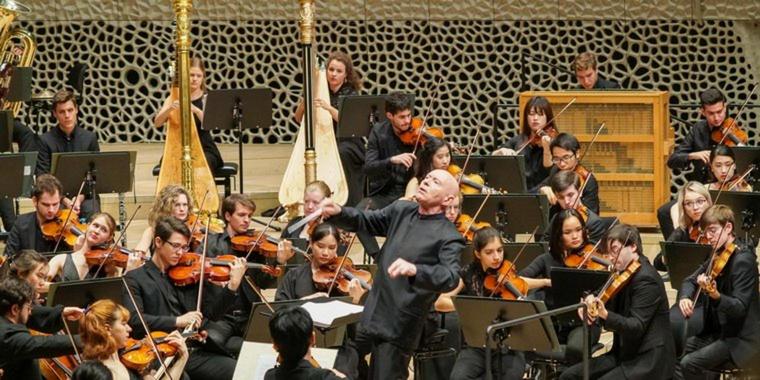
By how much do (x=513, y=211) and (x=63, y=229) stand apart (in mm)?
2371

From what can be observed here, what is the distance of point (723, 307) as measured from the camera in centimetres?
667

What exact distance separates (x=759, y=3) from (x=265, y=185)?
169 inches

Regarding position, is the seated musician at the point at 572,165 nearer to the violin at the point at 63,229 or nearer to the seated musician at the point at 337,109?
the seated musician at the point at 337,109

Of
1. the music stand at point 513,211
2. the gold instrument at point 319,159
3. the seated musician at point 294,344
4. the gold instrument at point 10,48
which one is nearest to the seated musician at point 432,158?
the music stand at point 513,211

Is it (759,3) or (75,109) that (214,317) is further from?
(759,3)

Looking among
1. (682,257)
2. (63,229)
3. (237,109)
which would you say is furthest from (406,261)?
(237,109)

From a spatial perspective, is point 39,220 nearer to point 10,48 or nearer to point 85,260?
point 85,260

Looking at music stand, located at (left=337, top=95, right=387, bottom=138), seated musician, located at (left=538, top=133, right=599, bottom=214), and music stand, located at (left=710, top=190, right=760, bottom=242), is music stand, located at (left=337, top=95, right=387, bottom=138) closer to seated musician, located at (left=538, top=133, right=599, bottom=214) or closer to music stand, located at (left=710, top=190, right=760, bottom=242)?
seated musician, located at (left=538, top=133, right=599, bottom=214)

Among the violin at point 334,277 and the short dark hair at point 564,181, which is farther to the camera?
the short dark hair at point 564,181

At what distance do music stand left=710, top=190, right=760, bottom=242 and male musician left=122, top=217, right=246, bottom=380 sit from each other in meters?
2.77

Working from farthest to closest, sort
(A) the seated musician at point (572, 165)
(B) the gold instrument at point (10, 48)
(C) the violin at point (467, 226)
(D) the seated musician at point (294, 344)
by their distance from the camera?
1. (B) the gold instrument at point (10, 48)
2. (A) the seated musician at point (572, 165)
3. (C) the violin at point (467, 226)
4. (D) the seated musician at point (294, 344)

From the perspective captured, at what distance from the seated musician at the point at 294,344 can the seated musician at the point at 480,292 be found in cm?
152

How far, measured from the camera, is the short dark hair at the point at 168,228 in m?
6.66

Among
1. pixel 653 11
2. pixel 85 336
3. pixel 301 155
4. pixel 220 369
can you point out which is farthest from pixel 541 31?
pixel 85 336
